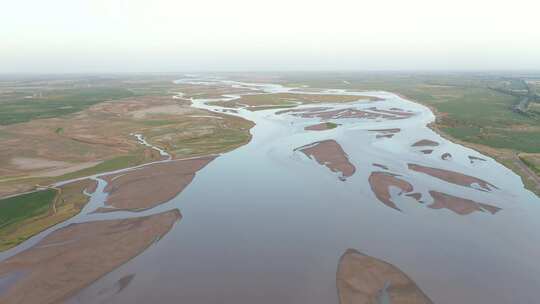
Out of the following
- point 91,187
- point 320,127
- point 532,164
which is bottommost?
point 91,187

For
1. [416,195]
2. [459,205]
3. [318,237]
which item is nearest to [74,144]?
[318,237]

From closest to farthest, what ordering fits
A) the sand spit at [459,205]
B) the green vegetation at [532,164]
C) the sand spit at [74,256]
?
the sand spit at [74,256], the sand spit at [459,205], the green vegetation at [532,164]

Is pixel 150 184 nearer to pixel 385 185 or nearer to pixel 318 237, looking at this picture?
pixel 318 237

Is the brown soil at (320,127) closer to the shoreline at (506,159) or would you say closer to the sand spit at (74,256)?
the shoreline at (506,159)

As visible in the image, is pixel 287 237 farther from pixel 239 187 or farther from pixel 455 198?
pixel 455 198

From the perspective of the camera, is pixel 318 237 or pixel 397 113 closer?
pixel 318 237

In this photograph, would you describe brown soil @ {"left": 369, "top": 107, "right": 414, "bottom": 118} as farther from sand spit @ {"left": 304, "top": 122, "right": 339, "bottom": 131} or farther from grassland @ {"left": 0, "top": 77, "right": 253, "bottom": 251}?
grassland @ {"left": 0, "top": 77, "right": 253, "bottom": 251}

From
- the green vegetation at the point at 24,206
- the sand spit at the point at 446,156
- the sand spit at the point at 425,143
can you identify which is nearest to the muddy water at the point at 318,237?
the sand spit at the point at 446,156
